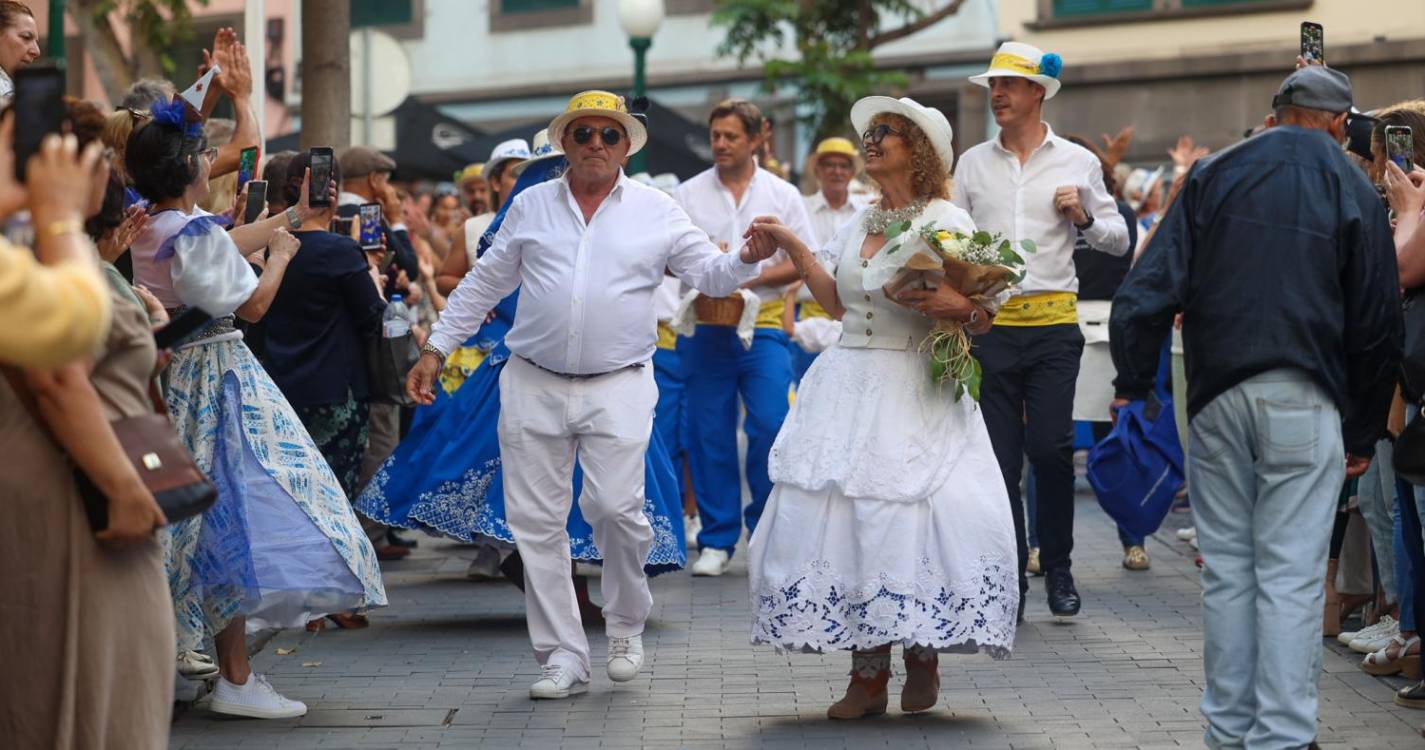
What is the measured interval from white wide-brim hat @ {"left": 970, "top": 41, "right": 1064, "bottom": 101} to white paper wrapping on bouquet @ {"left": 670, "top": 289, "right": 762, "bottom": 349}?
1921mm

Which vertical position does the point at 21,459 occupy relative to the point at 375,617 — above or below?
above

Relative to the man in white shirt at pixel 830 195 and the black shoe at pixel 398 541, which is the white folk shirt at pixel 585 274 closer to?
the black shoe at pixel 398 541

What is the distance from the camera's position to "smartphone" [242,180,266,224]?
7410mm

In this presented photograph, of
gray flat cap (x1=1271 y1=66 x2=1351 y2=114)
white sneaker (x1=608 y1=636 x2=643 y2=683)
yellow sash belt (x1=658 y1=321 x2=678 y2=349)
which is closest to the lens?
gray flat cap (x1=1271 y1=66 x2=1351 y2=114)

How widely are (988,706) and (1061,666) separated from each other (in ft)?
2.78

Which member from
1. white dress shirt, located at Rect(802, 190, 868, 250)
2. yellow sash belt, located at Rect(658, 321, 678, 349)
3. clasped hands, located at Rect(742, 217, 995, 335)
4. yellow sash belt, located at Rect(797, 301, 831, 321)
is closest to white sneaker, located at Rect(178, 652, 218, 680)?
clasped hands, located at Rect(742, 217, 995, 335)

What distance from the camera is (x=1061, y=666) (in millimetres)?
7973

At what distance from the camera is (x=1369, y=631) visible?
8188 millimetres

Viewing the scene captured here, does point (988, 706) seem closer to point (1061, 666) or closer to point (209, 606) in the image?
point (1061, 666)

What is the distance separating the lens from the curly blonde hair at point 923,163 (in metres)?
7.16

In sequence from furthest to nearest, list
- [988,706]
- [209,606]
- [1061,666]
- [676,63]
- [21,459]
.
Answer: [676,63], [1061,666], [988,706], [209,606], [21,459]

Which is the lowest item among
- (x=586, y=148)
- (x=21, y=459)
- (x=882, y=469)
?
(x=882, y=469)

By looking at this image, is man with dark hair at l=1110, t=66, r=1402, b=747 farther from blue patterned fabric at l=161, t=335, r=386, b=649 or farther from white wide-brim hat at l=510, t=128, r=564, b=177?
white wide-brim hat at l=510, t=128, r=564, b=177

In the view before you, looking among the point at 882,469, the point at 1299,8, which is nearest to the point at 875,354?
the point at 882,469
